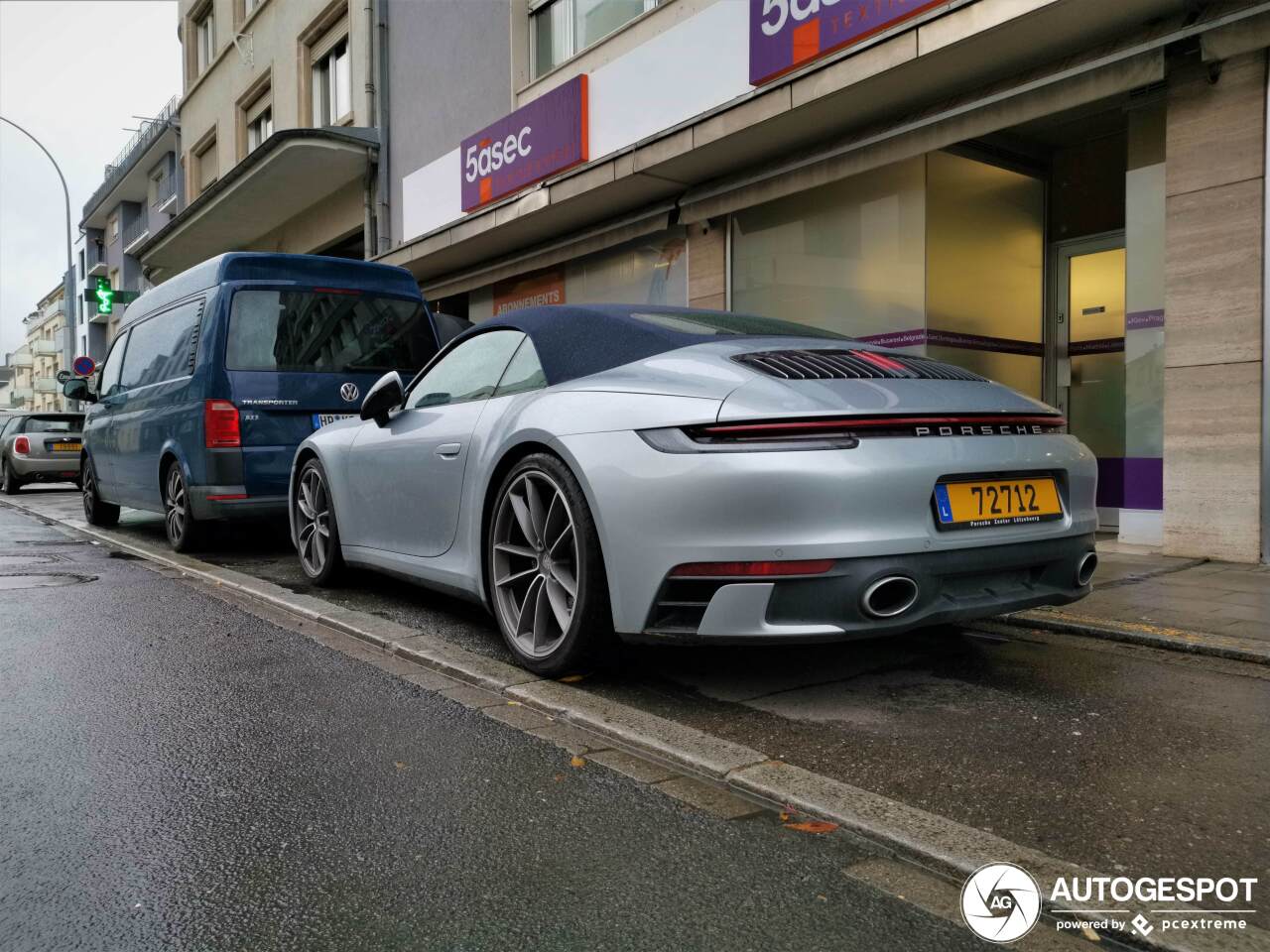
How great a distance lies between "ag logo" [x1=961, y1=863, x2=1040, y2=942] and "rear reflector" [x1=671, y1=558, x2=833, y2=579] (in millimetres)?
1032

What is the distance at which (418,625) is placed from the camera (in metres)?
4.84

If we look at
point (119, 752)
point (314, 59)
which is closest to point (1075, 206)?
point (119, 752)

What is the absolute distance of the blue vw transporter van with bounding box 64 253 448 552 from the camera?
7.18 m

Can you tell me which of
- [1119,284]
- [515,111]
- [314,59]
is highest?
[314,59]

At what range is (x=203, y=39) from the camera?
88.3 feet

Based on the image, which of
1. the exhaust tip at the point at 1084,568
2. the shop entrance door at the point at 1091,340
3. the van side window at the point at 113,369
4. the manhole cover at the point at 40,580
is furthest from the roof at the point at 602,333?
the van side window at the point at 113,369

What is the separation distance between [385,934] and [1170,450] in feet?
20.2

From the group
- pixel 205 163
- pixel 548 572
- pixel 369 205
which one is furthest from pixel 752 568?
pixel 205 163

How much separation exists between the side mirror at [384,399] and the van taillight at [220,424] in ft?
8.12

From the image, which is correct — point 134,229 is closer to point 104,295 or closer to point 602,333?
point 104,295

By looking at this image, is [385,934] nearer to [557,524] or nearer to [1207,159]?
[557,524]

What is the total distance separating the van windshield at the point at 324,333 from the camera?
7.30 meters

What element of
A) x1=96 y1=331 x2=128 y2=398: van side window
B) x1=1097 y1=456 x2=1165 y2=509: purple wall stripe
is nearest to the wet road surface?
x1=1097 y1=456 x2=1165 y2=509: purple wall stripe

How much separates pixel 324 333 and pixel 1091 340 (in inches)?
252
